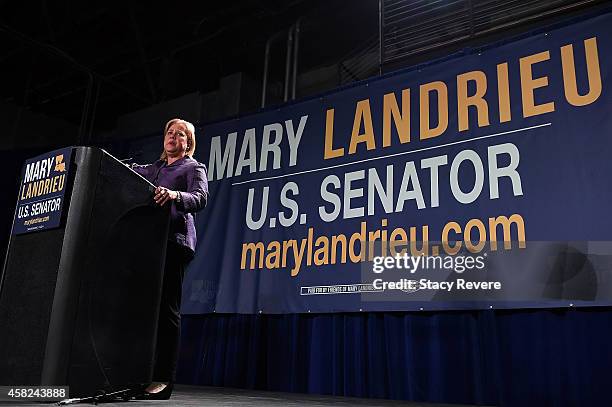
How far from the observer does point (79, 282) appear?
109 centimetres

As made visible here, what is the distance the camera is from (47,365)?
3.32 ft

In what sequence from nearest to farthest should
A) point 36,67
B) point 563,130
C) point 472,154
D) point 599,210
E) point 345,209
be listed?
1. point 599,210
2. point 563,130
3. point 472,154
4. point 345,209
5. point 36,67

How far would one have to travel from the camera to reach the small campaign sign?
114 centimetres

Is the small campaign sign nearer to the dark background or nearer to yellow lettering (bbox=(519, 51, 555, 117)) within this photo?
the dark background

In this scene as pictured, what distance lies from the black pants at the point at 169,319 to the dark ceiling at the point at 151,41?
3.23 m

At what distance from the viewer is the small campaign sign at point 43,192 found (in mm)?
1138

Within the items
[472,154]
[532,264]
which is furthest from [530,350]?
[472,154]

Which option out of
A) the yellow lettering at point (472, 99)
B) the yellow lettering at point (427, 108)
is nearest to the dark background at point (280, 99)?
the yellow lettering at point (472, 99)

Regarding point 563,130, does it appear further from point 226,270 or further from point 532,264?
point 226,270

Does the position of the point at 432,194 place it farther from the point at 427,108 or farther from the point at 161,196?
the point at 161,196

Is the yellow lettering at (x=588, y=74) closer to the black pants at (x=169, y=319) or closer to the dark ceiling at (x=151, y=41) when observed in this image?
the black pants at (x=169, y=319)

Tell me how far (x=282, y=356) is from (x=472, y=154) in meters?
1.44

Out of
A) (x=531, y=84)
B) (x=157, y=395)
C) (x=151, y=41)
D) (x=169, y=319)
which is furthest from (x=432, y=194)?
(x=151, y=41)

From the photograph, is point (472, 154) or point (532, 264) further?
point (472, 154)
